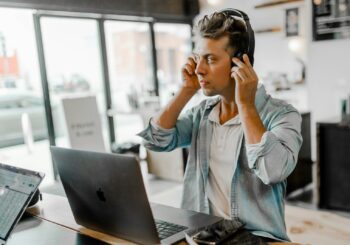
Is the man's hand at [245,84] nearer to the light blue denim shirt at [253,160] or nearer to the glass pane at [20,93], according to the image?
the light blue denim shirt at [253,160]

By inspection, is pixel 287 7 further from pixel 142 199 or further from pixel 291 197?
pixel 142 199

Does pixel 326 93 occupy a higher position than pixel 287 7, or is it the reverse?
pixel 287 7

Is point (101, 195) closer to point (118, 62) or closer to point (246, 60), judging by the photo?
point (246, 60)

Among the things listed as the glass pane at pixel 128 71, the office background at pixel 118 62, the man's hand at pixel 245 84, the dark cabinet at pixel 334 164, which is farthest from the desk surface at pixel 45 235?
the glass pane at pixel 128 71

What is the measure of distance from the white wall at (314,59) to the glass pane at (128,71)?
1748 millimetres

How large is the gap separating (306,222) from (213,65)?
2.35 metres

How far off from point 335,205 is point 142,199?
9.31ft

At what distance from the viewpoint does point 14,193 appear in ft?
3.97

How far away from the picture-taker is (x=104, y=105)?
Answer: 17.8 ft

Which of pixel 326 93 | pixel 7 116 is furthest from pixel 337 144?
pixel 7 116

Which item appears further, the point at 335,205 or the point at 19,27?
the point at 19,27

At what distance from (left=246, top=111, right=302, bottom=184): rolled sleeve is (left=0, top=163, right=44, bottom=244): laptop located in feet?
2.20

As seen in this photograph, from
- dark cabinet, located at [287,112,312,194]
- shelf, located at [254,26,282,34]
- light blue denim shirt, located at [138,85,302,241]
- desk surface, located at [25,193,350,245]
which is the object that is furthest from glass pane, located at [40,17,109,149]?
light blue denim shirt, located at [138,85,302,241]

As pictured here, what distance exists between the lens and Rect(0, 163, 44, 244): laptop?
1.15 metres
